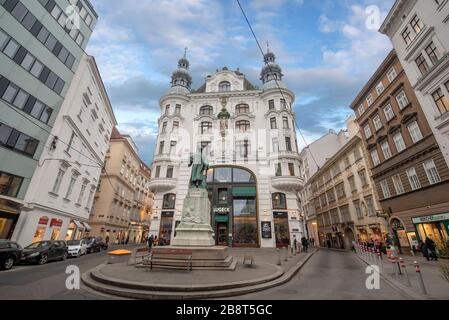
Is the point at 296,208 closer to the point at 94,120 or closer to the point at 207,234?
the point at 207,234

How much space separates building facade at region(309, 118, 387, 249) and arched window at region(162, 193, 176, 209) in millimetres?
26039

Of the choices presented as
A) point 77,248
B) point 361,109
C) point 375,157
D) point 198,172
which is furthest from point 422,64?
point 77,248

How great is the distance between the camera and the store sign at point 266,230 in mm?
27812

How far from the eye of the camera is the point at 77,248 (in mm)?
18969

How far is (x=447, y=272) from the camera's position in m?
6.19

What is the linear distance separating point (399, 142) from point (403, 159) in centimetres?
197

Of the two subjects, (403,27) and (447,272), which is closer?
(447,272)

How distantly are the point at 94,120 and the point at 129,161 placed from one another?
1630 cm

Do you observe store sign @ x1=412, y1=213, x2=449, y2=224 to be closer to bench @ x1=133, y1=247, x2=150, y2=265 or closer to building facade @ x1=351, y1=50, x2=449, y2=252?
building facade @ x1=351, y1=50, x2=449, y2=252

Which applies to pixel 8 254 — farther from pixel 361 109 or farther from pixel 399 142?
pixel 361 109

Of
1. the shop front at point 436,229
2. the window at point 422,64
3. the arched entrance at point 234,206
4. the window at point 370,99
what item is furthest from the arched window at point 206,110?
the shop front at point 436,229

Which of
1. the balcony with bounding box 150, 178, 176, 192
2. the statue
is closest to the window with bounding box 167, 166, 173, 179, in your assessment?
the balcony with bounding box 150, 178, 176, 192
